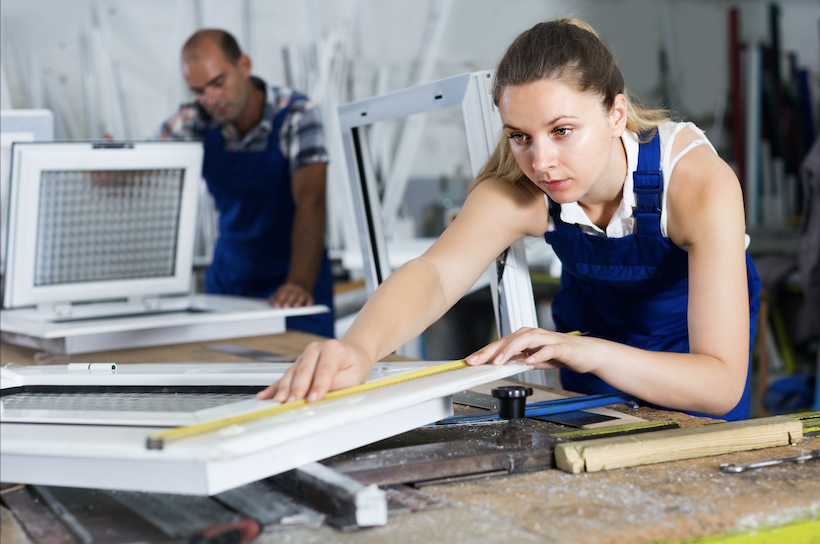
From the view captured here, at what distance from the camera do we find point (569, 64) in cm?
102

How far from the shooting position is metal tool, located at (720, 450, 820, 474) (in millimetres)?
780

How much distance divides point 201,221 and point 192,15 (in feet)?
3.19

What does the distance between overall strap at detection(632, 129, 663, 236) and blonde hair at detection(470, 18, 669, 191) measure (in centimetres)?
3

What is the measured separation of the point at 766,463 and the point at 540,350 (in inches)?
11.1

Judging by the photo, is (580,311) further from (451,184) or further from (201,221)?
(451,184)

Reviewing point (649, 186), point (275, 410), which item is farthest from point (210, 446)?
point (649, 186)

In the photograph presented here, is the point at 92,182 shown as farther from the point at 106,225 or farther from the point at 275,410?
the point at 275,410

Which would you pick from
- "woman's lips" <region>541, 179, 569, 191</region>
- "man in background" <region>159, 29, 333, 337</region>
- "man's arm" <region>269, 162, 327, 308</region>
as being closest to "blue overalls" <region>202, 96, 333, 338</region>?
"man in background" <region>159, 29, 333, 337</region>

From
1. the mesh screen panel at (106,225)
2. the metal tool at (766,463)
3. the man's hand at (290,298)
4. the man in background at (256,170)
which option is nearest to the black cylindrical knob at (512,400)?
the metal tool at (766,463)

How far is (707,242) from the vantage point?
1.02 metres

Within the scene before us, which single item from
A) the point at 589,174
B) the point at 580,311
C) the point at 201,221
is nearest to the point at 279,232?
the point at 201,221

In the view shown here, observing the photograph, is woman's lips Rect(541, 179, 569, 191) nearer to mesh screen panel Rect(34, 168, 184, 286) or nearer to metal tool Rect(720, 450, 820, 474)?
metal tool Rect(720, 450, 820, 474)

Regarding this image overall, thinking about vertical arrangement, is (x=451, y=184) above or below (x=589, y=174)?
above

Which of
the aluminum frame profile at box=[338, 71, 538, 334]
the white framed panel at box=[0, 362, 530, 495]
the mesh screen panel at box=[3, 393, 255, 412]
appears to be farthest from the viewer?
the aluminum frame profile at box=[338, 71, 538, 334]
